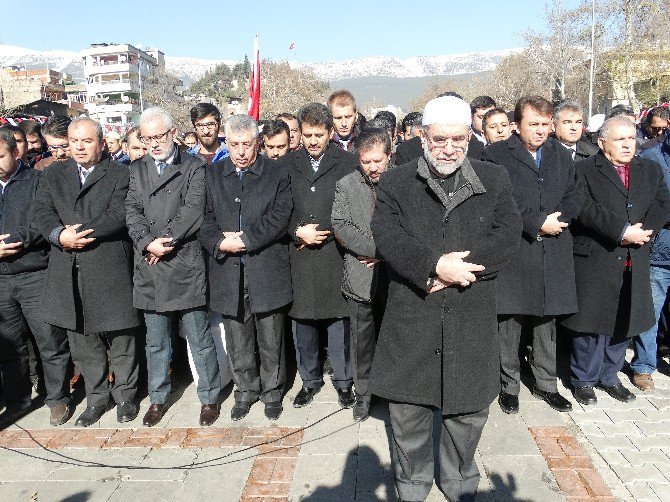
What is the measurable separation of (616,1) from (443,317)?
37715 millimetres

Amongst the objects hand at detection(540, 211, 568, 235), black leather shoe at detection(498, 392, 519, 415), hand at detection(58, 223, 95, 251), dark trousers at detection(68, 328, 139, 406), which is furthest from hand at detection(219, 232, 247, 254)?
black leather shoe at detection(498, 392, 519, 415)

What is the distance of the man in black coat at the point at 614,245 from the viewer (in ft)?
14.1

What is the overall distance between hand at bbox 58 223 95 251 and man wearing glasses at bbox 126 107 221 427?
0.32 meters

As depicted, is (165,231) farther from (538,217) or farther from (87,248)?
(538,217)

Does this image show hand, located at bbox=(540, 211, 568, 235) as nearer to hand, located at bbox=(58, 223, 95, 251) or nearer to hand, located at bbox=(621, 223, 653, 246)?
hand, located at bbox=(621, 223, 653, 246)

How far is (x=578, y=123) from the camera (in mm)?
5012

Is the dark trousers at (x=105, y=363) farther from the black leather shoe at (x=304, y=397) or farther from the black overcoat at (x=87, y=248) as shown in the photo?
the black leather shoe at (x=304, y=397)

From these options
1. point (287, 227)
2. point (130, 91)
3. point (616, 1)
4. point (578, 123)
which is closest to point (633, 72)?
point (616, 1)

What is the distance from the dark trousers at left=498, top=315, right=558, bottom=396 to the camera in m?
4.42

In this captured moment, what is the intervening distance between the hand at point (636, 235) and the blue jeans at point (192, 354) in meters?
3.31

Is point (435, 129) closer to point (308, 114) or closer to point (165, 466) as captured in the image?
point (308, 114)

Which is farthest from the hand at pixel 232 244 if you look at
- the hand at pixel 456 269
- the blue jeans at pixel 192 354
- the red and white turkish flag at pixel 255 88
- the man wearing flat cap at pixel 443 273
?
the red and white turkish flag at pixel 255 88

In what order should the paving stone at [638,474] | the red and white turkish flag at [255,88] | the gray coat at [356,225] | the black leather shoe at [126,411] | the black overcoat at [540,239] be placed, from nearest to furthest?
the paving stone at [638,474] < the gray coat at [356,225] < the black overcoat at [540,239] < the black leather shoe at [126,411] < the red and white turkish flag at [255,88]

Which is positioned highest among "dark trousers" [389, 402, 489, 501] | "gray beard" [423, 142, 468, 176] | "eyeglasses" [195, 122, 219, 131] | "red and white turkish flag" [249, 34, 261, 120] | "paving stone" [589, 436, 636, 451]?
"red and white turkish flag" [249, 34, 261, 120]
